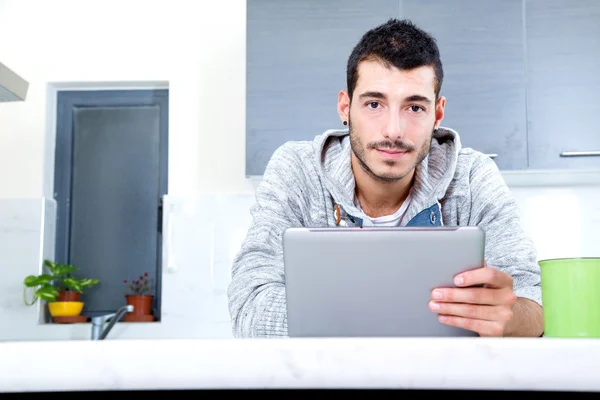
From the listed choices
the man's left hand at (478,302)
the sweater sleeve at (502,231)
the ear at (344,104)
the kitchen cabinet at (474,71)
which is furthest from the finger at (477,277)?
the kitchen cabinet at (474,71)

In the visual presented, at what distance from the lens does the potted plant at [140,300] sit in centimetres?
325

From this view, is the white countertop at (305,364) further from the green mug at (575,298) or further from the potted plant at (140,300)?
the potted plant at (140,300)

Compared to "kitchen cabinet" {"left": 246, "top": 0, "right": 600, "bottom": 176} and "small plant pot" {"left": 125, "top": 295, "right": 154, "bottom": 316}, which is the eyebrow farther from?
"small plant pot" {"left": 125, "top": 295, "right": 154, "bottom": 316}

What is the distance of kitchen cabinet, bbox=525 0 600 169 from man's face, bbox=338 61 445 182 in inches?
43.4

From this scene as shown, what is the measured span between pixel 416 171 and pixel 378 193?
0.36 feet

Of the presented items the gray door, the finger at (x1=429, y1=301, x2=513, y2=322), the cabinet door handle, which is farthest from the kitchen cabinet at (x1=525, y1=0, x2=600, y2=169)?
the finger at (x1=429, y1=301, x2=513, y2=322)

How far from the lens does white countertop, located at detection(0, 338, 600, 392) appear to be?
0.56 meters

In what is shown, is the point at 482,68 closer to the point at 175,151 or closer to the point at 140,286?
the point at 175,151

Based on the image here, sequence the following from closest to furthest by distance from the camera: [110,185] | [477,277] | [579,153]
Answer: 1. [477,277]
2. [579,153]
3. [110,185]

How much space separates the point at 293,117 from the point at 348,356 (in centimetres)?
243

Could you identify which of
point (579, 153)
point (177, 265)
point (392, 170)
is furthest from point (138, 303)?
point (579, 153)

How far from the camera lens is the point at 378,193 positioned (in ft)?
6.34

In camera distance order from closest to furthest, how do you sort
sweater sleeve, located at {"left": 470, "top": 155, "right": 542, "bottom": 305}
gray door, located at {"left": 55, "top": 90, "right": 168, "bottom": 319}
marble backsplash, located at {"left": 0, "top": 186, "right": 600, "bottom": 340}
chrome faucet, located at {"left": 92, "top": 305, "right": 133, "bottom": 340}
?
sweater sleeve, located at {"left": 470, "top": 155, "right": 542, "bottom": 305}
chrome faucet, located at {"left": 92, "top": 305, "right": 133, "bottom": 340}
marble backsplash, located at {"left": 0, "top": 186, "right": 600, "bottom": 340}
gray door, located at {"left": 55, "top": 90, "right": 168, "bottom": 319}

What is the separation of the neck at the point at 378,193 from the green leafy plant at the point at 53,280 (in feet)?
5.60
